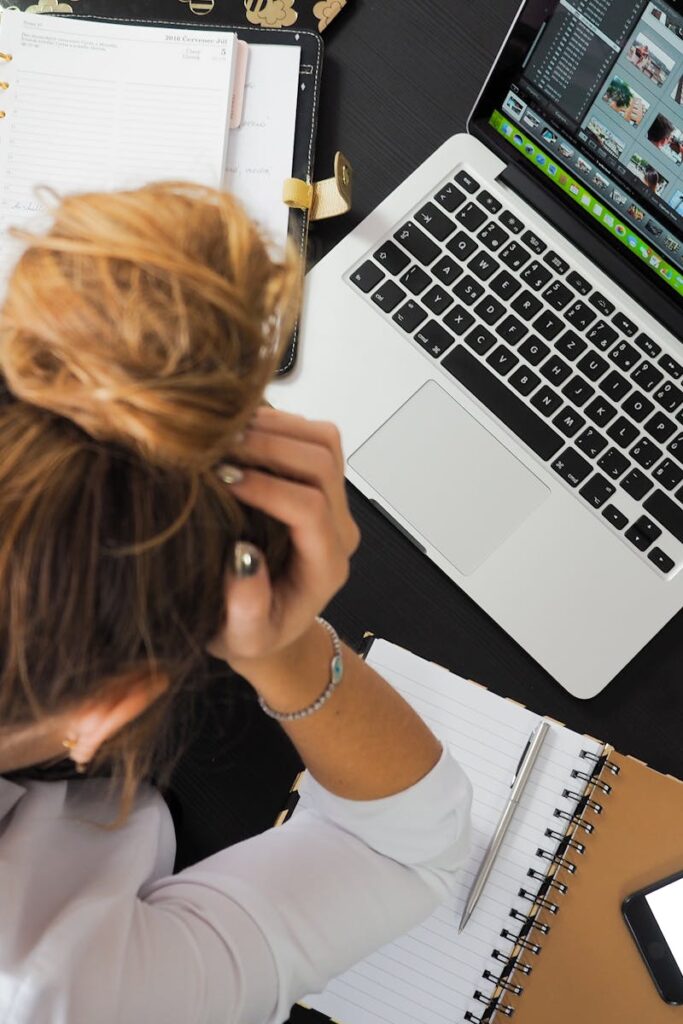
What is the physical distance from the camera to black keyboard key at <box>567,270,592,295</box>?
29.7 inches

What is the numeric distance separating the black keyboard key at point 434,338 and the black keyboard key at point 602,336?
0.38 feet

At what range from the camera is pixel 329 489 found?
1.47ft

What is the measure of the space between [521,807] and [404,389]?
1.13 ft

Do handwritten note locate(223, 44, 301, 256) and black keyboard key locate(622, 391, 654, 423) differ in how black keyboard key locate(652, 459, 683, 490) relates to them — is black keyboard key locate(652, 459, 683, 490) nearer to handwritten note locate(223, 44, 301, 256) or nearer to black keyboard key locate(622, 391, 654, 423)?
black keyboard key locate(622, 391, 654, 423)

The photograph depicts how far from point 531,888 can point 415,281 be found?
0.49m

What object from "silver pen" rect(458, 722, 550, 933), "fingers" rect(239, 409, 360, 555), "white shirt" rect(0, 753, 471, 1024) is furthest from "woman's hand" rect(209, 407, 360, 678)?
"silver pen" rect(458, 722, 550, 933)

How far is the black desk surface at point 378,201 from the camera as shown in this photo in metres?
0.73

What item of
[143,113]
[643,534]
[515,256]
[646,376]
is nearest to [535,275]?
[515,256]

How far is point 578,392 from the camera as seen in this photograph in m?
0.74

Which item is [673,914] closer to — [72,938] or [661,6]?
[72,938]

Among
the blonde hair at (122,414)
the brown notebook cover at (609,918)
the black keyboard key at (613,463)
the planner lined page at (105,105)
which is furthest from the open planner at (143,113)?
the brown notebook cover at (609,918)

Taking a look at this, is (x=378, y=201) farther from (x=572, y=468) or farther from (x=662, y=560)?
(x=662, y=560)

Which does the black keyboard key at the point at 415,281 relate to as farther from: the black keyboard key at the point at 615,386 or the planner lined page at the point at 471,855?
the planner lined page at the point at 471,855

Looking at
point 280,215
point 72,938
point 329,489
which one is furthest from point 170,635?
point 280,215
